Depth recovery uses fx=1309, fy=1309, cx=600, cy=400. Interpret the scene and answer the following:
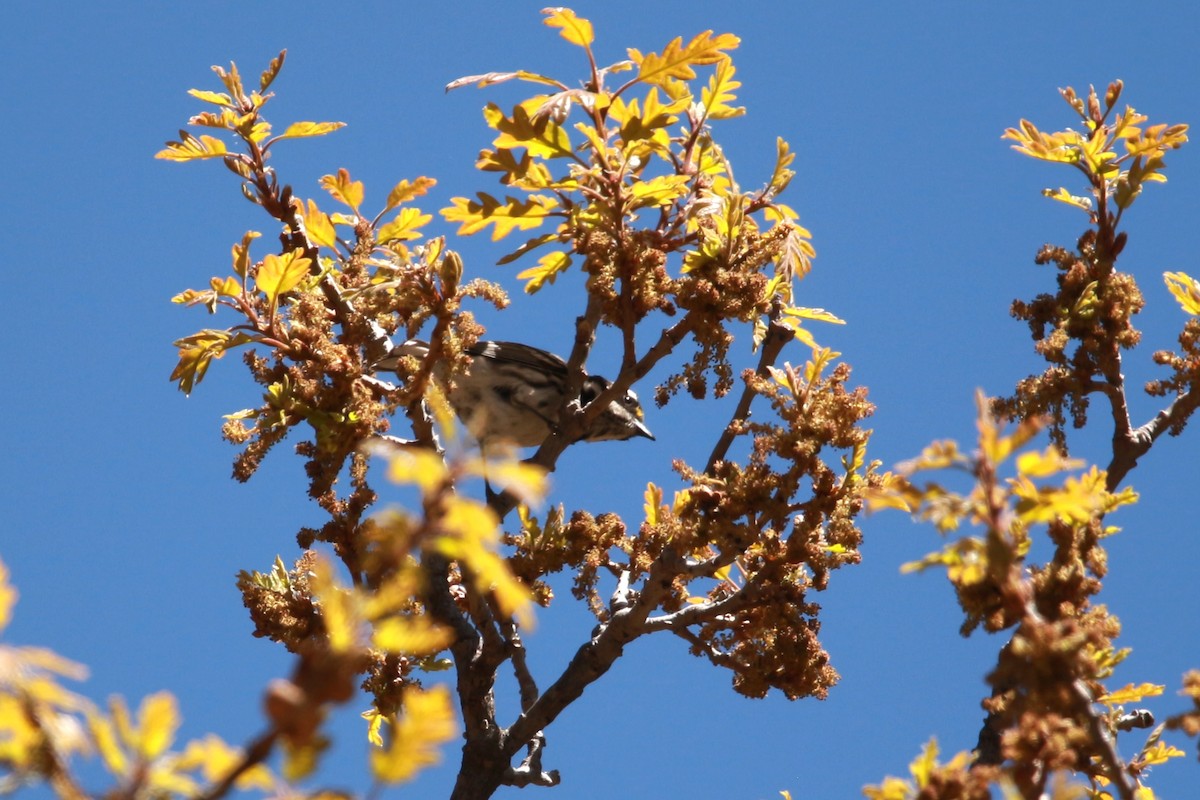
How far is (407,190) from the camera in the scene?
399cm

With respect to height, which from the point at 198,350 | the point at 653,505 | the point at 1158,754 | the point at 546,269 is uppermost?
the point at 546,269

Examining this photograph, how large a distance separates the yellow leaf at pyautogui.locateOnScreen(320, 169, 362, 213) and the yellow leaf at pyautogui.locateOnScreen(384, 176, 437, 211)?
116 mm

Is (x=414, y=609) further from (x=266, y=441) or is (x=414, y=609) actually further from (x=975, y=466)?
(x=975, y=466)

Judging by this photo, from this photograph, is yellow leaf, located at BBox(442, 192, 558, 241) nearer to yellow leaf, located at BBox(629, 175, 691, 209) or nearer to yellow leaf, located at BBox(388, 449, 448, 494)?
yellow leaf, located at BBox(629, 175, 691, 209)

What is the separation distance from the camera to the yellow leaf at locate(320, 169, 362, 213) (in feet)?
13.3

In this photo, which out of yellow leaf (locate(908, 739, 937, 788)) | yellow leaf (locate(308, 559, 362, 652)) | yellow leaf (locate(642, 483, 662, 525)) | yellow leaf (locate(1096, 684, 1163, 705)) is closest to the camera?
yellow leaf (locate(308, 559, 362, 652))

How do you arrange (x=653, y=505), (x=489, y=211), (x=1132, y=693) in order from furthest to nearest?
(x=653, y=505) < (x=489, y=211) < (x=1132, y=693)

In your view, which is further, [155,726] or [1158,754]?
[1158,754]

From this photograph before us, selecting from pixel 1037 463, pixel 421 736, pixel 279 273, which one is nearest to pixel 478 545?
pixel 421 736

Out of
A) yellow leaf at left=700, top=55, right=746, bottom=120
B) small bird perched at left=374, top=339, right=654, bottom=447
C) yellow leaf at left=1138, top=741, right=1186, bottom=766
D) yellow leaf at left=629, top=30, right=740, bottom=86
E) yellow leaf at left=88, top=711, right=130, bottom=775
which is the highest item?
small bird perched at left=374, top=339, right=654, bottom=447

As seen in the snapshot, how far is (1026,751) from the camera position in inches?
78.0

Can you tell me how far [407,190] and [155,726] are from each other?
2871 mm

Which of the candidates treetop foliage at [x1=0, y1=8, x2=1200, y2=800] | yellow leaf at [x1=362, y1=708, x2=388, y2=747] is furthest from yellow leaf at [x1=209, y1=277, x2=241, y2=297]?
yellow leaf at [x1=362, y1=708, x2=388, y2=747]

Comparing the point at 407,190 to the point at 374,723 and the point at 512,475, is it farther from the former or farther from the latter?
the point at 512,475
